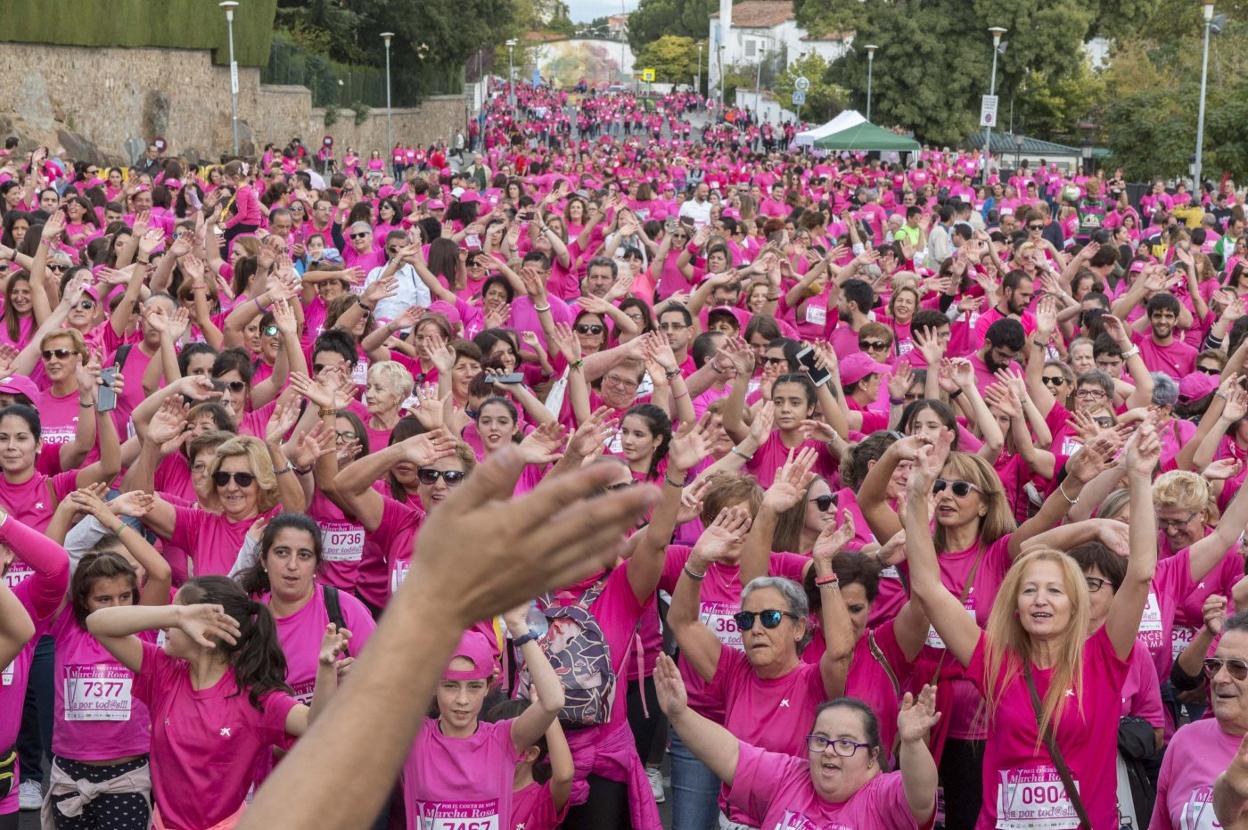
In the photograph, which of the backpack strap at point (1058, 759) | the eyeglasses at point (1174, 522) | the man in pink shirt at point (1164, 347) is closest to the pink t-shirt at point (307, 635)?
the backpack strap at point (1058, 759)

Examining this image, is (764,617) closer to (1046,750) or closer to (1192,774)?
(1046,750)

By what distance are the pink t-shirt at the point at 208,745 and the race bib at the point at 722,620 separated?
5.72ft

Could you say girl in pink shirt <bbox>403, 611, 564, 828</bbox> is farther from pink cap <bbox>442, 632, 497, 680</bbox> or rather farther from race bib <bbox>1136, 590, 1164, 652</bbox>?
race bib <bbox>1136, 590, 1164, 652</bbox>

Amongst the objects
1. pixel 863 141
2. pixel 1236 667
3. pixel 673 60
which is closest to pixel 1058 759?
pixel 1236 667

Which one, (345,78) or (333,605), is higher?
(333,605)

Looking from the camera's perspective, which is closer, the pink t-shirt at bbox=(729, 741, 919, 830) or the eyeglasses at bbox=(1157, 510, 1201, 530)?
the pink t-shirt at bbox=(729, 741, 919, 830)

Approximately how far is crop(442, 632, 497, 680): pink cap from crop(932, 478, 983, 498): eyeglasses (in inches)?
68.5

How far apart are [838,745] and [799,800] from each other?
8.4 inches

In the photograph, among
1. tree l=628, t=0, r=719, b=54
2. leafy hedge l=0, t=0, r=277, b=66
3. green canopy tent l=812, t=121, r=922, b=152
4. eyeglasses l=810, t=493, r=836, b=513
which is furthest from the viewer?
tree l=628, t=0, r=719, b=54

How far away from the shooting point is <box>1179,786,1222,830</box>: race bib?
4.60m

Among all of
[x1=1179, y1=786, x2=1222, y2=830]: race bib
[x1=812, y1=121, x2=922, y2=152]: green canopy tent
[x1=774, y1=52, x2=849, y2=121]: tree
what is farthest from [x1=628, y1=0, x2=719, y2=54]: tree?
[x1=1179, y1=786, x2=1222, y2=830]: race bib

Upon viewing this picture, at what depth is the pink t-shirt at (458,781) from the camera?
5133 mm

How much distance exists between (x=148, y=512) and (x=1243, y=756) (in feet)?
13.3

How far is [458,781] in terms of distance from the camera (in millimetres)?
5141
